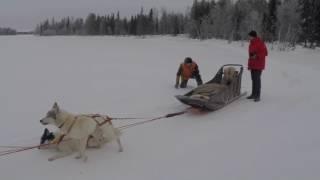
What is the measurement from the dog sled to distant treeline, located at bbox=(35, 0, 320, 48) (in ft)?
110

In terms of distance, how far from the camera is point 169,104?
973 cm

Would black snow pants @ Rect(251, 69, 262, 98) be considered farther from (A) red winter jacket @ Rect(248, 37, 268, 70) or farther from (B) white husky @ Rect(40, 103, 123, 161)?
(B) white husky @ Rect(40, 103, 123, 161)

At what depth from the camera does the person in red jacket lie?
960 centimetres

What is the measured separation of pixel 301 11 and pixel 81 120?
4302cm

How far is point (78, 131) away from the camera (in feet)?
18.0

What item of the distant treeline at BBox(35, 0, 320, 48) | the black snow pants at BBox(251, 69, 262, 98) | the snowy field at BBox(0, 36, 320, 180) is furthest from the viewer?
the distant treeline at BBox(35, 0, 320, 48)

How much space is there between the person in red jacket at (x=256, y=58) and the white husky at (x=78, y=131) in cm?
475

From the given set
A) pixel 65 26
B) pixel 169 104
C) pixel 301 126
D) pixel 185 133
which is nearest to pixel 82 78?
pixel 169 104

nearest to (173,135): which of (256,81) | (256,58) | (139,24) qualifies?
(256,81)

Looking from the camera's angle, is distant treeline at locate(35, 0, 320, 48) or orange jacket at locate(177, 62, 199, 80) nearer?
orange jacket at locate(177, 62, 199, 80)

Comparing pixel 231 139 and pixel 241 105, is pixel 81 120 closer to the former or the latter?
pixel 231 139

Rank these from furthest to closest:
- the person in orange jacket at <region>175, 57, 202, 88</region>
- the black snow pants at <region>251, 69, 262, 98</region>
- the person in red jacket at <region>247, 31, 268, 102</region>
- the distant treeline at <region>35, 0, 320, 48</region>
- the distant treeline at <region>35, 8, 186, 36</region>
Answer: the distant treeline at <region>35, 8, 186, 36</region> < the distant treeline at <region>35, 0, 320, 48</region> < the person in orange jacket at <region>175, 57, 202, 88</region> < the black snow pants at <region>251, 69, 262, 98</region> < the person in red jacket at <region>247, 31, 268, 102</region>

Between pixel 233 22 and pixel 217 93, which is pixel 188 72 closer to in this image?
pixel 217 93

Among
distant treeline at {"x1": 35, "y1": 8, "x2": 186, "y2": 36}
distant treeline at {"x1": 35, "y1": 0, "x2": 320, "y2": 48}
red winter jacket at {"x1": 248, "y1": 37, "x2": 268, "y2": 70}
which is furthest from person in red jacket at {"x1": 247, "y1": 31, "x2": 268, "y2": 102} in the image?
distant treeline at {"x1": 35, "y1": 8, "x2": 186, "y2": 36}
